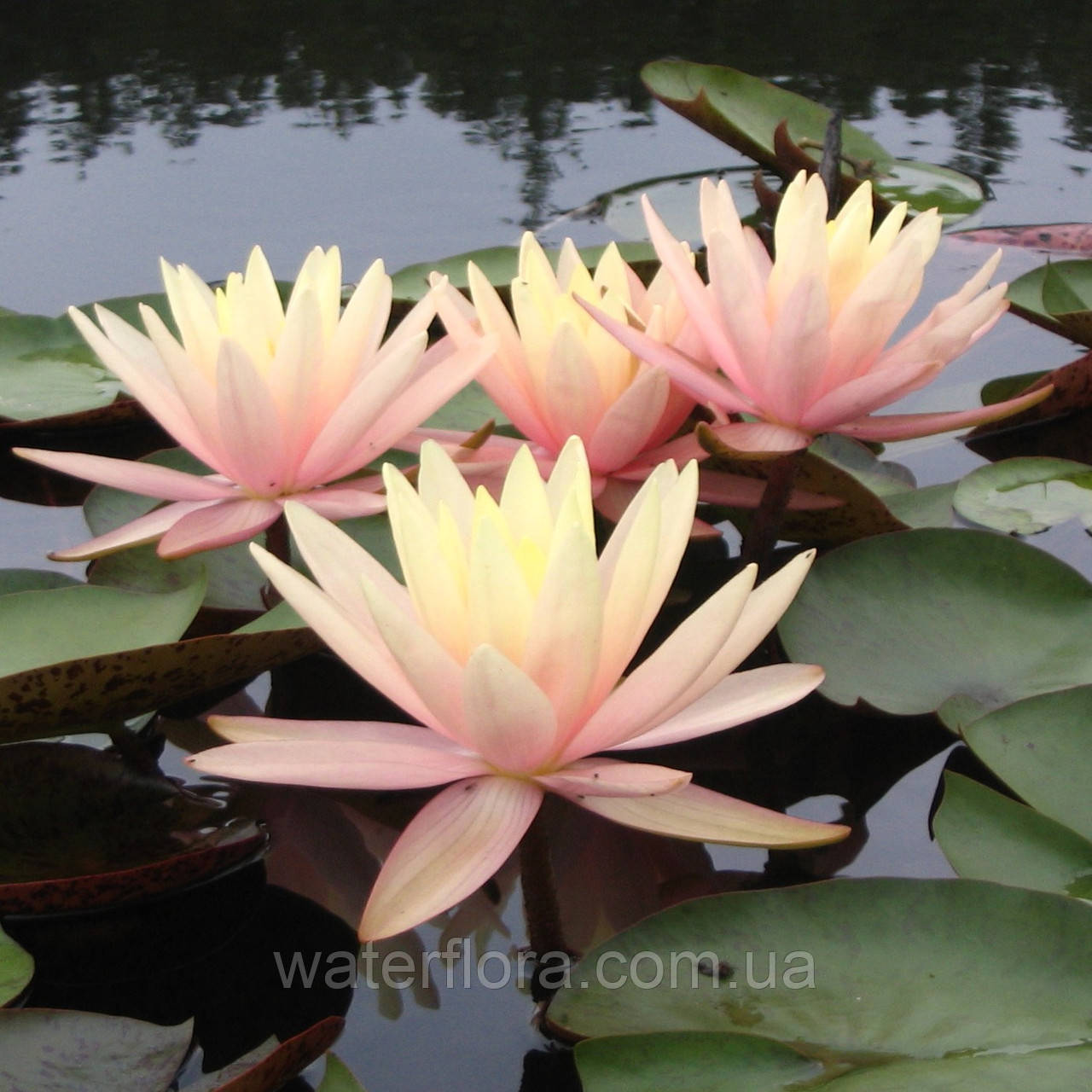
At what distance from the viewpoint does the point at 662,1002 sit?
829mm

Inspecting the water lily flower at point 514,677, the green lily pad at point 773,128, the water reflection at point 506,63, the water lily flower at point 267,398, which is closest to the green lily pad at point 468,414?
the water lily flower at point 267,398

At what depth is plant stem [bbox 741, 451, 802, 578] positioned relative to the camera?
123 centimetres

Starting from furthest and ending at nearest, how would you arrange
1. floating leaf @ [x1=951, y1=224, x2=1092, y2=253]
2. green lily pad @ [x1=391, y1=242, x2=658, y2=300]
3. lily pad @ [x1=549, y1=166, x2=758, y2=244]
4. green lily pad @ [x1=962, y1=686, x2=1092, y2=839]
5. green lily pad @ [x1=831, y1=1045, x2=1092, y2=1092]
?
lily pad @ [x1=549, y1=166, x2=758, y2=244] → floating leaf @ [x1=951, y1=224, x2=1092, y2=253] → green lily pad @ [x1=391, y1=242, x2=658, y2=300] → green lily pad @ [x1=962, y1=686, x2=1092, y2=839] → green lily pad @ [x1=831, y1=1045, x2=1092, y2=1092]

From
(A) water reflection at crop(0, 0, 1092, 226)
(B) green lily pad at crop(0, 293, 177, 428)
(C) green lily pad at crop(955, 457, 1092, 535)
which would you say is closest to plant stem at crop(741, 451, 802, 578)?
(C) green lily pad at crop(955, 457, 1092, 535)

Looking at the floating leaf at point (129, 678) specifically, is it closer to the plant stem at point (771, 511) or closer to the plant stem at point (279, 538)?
the plant stem at point (279, 538)

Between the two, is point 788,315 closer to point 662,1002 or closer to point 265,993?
point 662,1002

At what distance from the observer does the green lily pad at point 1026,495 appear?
1.43 metres

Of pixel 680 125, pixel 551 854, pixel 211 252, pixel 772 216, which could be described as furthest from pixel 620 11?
pixel 551 854

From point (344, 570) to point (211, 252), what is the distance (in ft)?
5.53

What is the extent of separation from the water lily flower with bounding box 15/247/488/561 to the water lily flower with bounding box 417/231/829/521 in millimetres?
57

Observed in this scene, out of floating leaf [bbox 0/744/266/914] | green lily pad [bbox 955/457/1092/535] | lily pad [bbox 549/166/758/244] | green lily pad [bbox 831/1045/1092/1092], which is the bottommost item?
floating leaf [bbox 0/744/266/914]

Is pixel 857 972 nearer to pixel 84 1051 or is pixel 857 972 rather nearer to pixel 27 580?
pixel 84 1051

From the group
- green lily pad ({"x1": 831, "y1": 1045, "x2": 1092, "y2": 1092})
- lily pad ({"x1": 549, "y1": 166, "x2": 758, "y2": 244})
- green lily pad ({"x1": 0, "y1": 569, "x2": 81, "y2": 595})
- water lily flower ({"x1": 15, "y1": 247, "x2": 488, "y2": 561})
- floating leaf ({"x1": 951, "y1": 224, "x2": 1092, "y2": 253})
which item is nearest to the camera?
green lily pad ({"x1": 831, "y1": 1045, "x2": 1092, "y2": 1092})

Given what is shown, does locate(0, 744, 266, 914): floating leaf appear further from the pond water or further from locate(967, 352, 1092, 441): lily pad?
locate(967, 352, 1092, 441): lily pad
